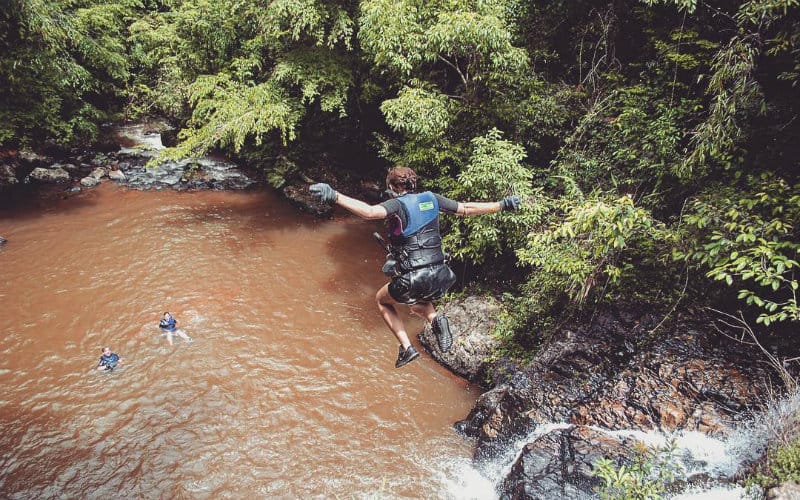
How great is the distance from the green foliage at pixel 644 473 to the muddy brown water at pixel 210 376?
2274mm

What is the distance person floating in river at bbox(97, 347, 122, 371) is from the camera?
766 cm

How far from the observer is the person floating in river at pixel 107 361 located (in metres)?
7.66

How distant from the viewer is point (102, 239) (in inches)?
473

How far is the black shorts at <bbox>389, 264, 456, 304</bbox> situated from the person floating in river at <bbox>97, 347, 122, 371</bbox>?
6470 mm

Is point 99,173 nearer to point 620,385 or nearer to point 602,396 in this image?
point 602,396

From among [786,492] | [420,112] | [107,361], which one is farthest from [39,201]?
[786,492]

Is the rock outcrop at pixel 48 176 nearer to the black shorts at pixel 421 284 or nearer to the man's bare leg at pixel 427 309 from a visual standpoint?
the man's bare leg at pixel 427 309

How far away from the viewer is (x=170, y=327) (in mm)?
8562

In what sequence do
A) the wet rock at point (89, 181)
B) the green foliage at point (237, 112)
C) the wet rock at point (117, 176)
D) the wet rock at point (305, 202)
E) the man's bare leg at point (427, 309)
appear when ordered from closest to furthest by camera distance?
the man's bare leg at point (427, 309) → the green foliage at point (237, 112) → the wet rock at point (305, 202) → the wet rock at point (89, 181) → the wet rock at point (117, 176)

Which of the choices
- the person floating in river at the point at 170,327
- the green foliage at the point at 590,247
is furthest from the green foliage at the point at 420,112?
the person floating in river at the point at 170,327

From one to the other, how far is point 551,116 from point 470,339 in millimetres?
4928

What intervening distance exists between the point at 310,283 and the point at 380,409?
4.35 m

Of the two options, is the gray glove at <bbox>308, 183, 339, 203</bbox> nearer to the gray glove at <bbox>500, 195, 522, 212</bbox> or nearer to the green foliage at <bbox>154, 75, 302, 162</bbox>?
the gray glove at <bbox>500, 195, 522, 212</bbox>

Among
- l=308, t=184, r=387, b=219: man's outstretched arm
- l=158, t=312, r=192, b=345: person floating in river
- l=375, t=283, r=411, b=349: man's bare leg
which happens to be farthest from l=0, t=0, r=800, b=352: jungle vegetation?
l=158, t=312, r=192, b=345: person floating in river
